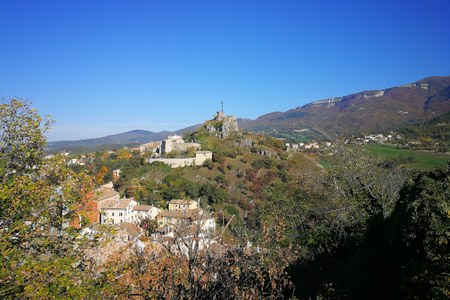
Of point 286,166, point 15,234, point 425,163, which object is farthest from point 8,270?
point 286,166

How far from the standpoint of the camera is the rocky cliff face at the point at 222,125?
71.9 metres

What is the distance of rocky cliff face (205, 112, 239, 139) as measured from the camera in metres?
71.9

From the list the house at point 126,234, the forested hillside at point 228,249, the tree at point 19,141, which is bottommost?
the house at point 126,234

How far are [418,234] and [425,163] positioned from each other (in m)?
37.7

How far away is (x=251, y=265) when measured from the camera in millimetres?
7367

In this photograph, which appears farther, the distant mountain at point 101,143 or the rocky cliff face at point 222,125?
the distant mountain at point 101,143

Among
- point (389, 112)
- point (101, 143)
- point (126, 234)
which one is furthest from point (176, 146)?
point (101, 143)

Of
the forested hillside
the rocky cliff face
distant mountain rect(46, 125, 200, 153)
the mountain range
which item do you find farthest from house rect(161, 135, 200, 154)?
the forested hillside

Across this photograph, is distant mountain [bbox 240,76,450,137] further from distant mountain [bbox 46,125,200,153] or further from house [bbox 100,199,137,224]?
distant mountain [bbox 46,125,200,153]

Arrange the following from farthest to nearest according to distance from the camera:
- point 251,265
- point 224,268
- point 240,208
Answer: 1. point 240,208
2. point 251,265
3. point 224,268

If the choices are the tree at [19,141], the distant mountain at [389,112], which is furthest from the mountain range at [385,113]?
the tree at [19,141]

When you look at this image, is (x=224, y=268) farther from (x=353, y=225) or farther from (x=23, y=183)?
(x=353, y=225)

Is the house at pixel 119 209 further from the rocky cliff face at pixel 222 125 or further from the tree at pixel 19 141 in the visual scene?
the rocky cliff face at pixel 222 125

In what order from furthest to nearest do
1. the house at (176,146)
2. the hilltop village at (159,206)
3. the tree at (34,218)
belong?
the house at (176,146)
the hilltop village at (159,206)
the tree at (34,218)
